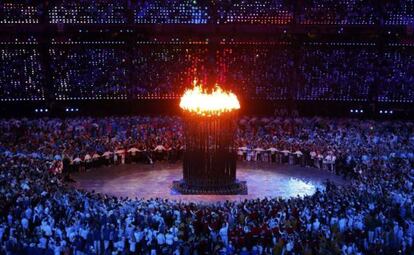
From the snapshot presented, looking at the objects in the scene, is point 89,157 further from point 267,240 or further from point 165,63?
point 267,240

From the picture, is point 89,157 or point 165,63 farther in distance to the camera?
point 165,63

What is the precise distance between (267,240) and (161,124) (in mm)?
21817

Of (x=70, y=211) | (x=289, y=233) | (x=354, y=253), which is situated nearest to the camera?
(x=354, y=253)

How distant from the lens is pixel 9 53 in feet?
159

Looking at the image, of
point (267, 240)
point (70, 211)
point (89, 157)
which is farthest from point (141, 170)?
point (267, 240)

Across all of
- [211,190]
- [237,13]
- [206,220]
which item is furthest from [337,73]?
[206,220]

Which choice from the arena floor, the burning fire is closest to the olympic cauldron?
the burning fire

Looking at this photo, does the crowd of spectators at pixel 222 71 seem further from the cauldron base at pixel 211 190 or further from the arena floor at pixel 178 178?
the cauldron base at pixel 211 190

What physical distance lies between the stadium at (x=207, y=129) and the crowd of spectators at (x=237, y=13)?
0.35ft

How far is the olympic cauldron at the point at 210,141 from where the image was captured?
31.0 m

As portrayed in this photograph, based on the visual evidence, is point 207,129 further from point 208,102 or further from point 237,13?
point 237,13

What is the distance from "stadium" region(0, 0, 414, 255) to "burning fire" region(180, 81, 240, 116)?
0.07 m

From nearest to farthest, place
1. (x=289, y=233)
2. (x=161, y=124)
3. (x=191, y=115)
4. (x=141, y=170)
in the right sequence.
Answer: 1. (x=289, y=233)
2. (x=191, y=115)
3. (x=141, y=170)
4. (x=161, y=124)

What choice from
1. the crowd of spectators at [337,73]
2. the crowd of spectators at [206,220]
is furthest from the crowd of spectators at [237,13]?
the crowd of spectators at [206,220]
